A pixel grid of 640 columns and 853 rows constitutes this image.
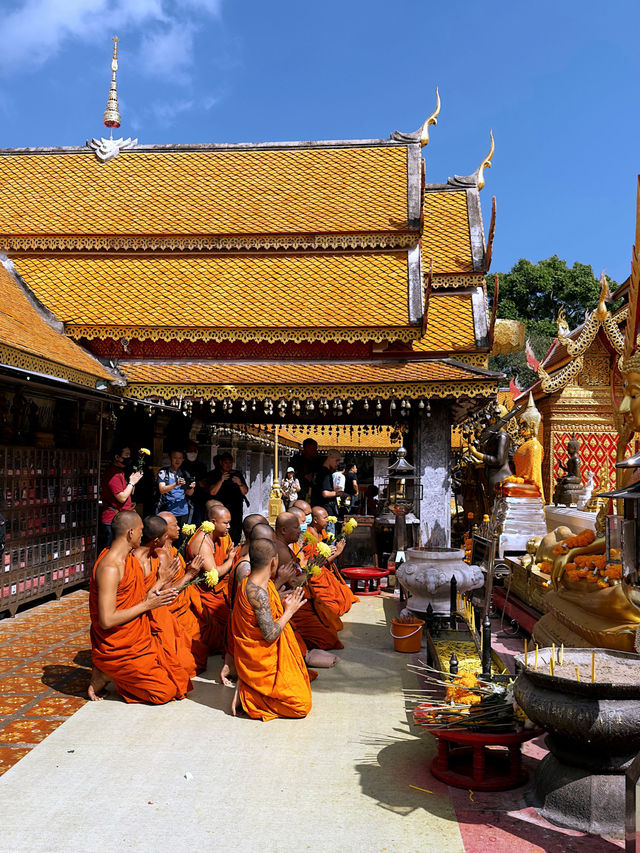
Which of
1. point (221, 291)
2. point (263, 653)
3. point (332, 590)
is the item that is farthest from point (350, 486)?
point (263, 653)

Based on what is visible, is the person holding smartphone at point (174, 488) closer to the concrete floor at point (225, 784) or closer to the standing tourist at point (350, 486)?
the standing tourist at point (350, 486)

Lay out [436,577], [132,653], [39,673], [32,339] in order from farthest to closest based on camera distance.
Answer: [32,339] < [436,577] < [39,673] < [132,653]

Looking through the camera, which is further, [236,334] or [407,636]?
[236,334]

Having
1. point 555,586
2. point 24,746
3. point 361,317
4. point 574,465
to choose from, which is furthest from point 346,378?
point 24,746

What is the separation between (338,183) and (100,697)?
960 cm

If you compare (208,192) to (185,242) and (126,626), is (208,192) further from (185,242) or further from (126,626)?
(126,626)

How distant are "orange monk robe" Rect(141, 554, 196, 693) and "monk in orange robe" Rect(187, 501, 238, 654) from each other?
0.55 meters

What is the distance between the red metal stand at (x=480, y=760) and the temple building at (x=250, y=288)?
561 cm

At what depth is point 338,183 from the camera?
12.5 metres

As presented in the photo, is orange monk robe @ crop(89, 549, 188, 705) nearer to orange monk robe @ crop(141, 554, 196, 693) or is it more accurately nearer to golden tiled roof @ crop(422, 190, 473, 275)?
orange monk robe @ crop(141, 554, 196, 693)

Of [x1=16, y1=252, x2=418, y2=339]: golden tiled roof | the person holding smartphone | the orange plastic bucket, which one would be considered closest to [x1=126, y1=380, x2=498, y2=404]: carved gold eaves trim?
the person holding smartphone

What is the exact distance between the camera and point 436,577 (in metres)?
7.27

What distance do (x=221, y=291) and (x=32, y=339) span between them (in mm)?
3295

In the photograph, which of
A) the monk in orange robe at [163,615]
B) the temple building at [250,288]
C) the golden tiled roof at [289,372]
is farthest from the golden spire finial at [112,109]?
the monk in orange robe at [163,615]
